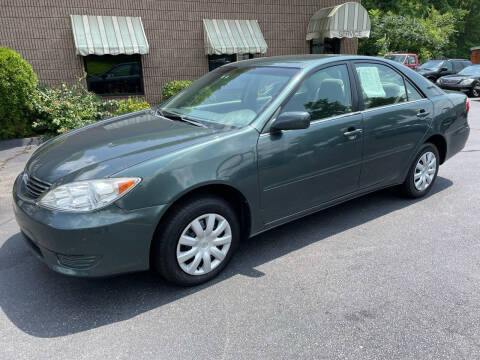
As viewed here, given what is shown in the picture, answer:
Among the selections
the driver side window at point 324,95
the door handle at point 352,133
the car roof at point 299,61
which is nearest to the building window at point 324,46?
the car roof at point 299,61

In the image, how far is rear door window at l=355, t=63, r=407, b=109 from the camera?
397cm

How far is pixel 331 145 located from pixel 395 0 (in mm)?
37164

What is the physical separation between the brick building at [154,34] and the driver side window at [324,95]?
7839 millimetres

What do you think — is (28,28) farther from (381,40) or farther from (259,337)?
(381,40)

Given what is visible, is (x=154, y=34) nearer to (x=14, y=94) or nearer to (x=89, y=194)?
(x=14, y=94)

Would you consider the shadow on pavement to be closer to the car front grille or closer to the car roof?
the car front grille

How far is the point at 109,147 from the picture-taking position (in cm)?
308

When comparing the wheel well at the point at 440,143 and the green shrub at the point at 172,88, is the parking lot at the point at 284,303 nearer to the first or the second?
the wheel well at the point at 440,143

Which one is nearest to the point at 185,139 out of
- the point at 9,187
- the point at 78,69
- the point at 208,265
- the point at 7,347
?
the point at 208,265

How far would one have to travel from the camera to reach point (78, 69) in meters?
10.6

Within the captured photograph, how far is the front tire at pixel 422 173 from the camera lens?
4.54 metres

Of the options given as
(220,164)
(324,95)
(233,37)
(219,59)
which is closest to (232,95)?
(324,95)

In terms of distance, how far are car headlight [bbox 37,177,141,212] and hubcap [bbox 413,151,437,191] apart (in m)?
3.30

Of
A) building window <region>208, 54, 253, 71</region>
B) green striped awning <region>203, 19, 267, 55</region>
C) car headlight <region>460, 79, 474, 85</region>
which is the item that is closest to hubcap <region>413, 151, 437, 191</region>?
green striped awning <region>203, 19, 267, 55</region>
